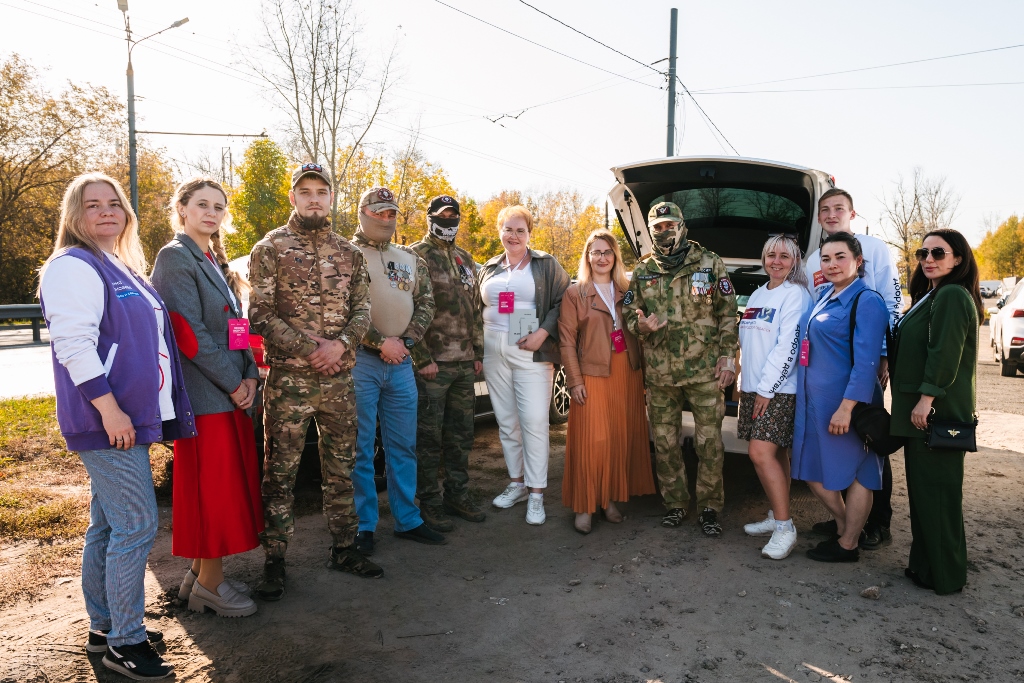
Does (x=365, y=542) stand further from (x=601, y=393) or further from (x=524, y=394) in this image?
(x=601, y=393)

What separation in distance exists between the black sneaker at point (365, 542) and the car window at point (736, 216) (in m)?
3.77

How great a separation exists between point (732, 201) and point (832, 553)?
3171 mm

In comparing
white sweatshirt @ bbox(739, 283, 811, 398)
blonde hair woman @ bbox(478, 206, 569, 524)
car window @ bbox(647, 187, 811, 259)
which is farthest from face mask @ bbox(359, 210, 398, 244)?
car window @ bbox(647, 187, 811, 259)

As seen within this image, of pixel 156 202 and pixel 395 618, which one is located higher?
pixel 156 202

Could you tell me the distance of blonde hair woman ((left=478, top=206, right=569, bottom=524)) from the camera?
15.4ft

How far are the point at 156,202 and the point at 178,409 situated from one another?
33.0 metres

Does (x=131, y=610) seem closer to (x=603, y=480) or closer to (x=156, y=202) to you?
(x=603, y=480)

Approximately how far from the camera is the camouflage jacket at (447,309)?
4.54m

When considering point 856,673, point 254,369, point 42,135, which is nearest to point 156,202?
point 42,135

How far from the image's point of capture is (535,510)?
15.2 feet

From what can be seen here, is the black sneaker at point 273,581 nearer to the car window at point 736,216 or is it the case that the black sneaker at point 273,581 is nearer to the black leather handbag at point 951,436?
the black leather handbag at point 951,436

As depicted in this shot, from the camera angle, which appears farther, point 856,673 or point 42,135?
point 42,135

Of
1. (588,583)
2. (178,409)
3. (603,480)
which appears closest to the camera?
(178,409)

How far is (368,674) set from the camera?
2.77 m
